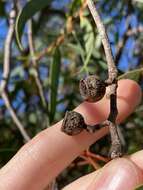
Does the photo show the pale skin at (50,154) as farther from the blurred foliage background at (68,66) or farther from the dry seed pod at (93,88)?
the blurred foliage background at (68,66)

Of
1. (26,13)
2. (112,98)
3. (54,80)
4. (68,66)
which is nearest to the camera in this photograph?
(112,98)

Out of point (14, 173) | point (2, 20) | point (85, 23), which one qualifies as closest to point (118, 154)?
point (14, 173)

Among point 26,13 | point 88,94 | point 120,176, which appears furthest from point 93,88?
point 26,13

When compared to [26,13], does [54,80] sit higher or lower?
lower

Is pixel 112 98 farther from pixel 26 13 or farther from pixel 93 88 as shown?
pixel 26 13

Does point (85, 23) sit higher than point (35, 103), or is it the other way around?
point (85, 23)

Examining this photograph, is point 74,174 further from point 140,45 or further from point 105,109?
point 105,109
